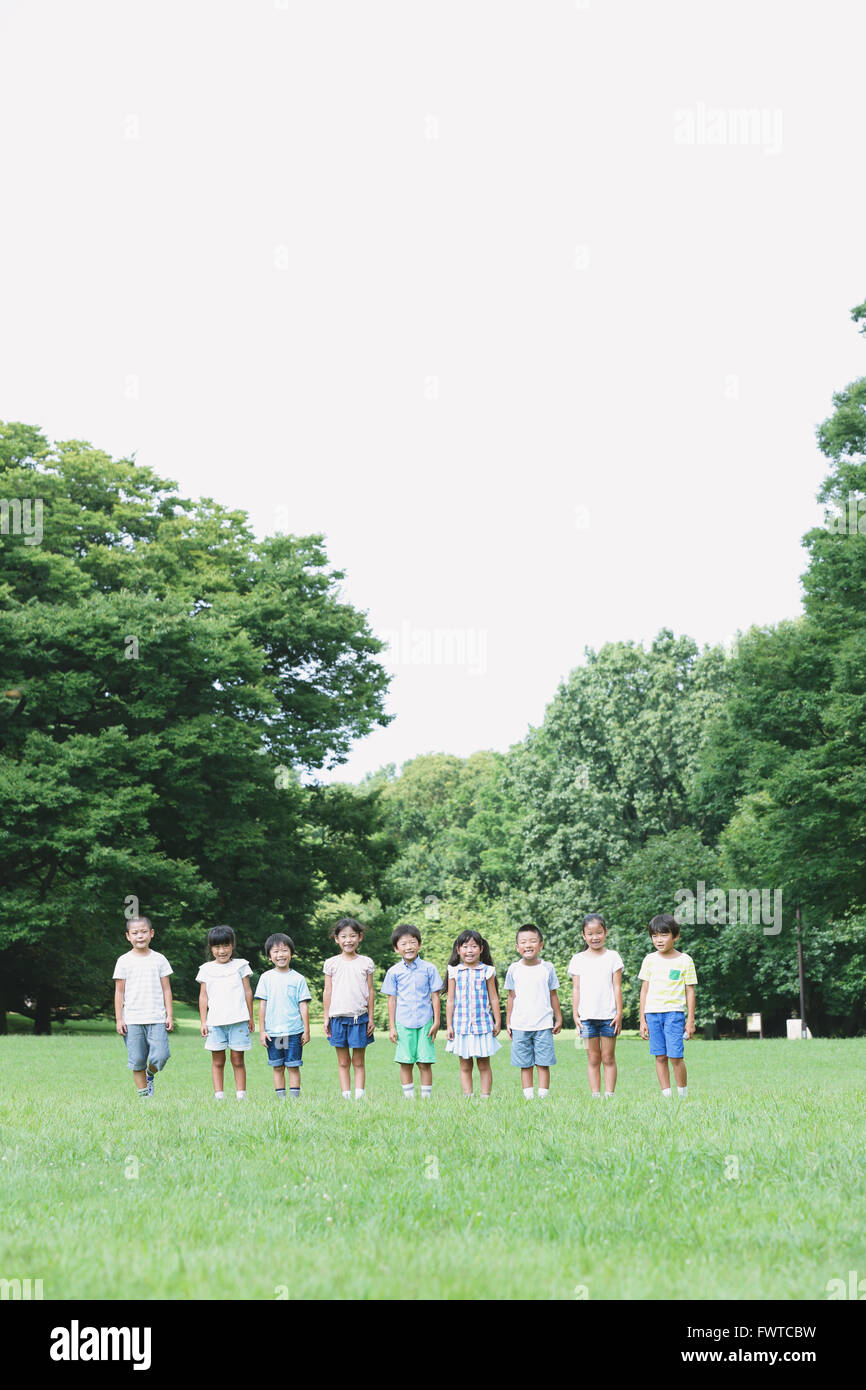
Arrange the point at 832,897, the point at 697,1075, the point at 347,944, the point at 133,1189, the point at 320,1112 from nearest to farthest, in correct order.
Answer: the point at 133,1189 → the point at 320,1112 → the point at 347,944 → the point at 697,1075 → the point at 832,897

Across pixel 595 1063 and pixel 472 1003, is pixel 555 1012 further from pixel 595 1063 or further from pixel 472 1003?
pixel 472 1003

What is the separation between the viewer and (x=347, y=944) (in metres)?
14.3

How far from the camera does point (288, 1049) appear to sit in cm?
1473

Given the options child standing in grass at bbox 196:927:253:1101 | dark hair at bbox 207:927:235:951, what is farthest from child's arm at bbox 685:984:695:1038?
dark hair at bbox 207:927:235:951

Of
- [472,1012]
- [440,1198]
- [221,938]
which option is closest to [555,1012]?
[472,1012]

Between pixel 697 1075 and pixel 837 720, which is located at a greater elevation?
pixel 837 720

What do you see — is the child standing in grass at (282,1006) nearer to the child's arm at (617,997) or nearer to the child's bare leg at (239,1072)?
the child's bare leg at (239,1072)

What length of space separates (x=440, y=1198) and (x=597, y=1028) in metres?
7.20

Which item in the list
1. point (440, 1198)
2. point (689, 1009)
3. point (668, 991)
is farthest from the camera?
point (689, 1009)

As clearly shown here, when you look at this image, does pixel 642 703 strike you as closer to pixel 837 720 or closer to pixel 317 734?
pixel 317 734

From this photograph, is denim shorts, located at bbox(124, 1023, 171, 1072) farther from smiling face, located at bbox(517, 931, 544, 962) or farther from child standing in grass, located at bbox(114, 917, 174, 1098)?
smiling face, located at bbox(517, 931, 544, 962)

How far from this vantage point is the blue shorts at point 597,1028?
1398cm

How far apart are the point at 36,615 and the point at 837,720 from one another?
21756 mm
